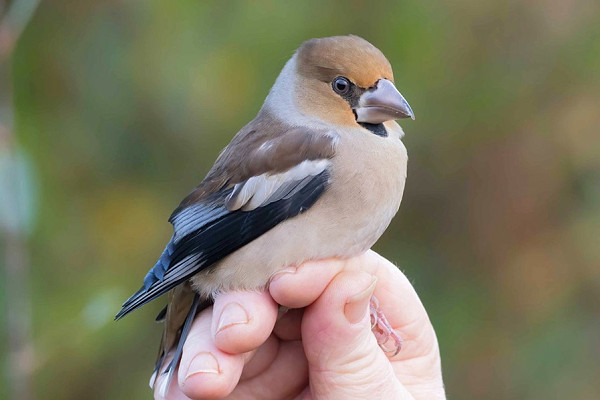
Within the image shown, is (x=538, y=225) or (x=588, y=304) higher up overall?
(x=538, y=225)

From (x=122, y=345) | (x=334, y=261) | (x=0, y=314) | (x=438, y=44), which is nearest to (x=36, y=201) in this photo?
(x=0, y=314)

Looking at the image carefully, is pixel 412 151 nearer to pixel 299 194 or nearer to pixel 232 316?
pixel 299 194

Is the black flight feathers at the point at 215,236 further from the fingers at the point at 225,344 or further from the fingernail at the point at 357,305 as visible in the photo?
the fingernail at the point at 357,305

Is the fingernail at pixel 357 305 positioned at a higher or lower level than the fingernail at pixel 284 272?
lower

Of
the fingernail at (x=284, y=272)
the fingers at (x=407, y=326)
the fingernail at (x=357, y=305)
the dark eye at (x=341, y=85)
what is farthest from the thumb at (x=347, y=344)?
the dark eye at (x=341, y=85)

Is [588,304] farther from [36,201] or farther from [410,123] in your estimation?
[36,201]

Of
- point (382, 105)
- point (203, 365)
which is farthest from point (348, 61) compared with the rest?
point (203, 365)
